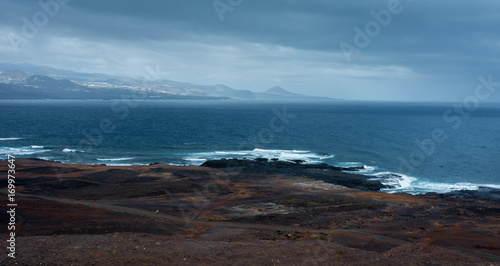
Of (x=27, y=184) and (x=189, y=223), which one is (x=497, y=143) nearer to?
(x=189, y=223)

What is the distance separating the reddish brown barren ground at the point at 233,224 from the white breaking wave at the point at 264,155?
21827mm

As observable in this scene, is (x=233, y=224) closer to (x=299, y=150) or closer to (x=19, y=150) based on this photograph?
(x=299, y=150)

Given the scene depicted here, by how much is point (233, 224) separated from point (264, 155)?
4264 centimetres

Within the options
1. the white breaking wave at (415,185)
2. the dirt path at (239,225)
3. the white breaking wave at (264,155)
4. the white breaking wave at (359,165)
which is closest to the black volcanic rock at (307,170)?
the white breaking wave at (359,165)

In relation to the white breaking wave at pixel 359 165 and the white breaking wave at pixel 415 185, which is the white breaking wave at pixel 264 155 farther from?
the white breaking wave at pixel 415 185

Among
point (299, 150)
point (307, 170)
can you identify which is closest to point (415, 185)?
point (307, 170)

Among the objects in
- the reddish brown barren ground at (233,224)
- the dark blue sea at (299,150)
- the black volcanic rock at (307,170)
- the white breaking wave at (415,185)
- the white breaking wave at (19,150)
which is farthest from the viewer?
the white breaking wave at (19,150)

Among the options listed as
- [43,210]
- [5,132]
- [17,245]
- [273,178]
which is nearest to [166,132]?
[5,132]

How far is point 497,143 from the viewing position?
302 ft

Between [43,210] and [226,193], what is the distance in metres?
16.9

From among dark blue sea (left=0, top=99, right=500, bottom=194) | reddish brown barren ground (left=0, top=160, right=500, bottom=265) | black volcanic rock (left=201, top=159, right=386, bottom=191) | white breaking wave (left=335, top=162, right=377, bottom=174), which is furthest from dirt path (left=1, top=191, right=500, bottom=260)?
white breaking wave (left=335, top=162, right=377, bottom=174)

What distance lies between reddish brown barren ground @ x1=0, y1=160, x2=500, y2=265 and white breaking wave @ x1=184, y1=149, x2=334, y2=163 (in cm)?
2183

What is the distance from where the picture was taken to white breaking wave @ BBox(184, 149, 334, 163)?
2606 inches

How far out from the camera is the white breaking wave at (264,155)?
6619 cm
